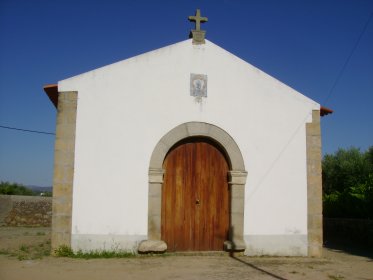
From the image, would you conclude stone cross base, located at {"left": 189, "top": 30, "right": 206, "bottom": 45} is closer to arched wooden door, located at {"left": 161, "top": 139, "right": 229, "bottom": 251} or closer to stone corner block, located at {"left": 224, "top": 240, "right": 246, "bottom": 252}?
arched wooden door, located at {"left": 161, "top": 139, "right": 229, "bottom": 251}

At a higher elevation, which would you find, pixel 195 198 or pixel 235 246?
pixel 195 198

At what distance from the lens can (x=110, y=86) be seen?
7.90m

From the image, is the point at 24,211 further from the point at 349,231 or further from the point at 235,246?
the point at 349,231

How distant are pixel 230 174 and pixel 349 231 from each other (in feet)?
18.7

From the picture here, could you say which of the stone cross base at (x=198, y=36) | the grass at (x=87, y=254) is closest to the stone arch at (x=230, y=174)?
the grass at (x=87, y=254)

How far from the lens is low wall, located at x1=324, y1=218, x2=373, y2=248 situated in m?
10.8

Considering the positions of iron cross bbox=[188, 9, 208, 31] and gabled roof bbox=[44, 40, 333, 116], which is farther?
iron cross bbox=[188, 9, 208, 31]

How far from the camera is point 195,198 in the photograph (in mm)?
8180

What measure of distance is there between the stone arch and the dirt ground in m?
0.47

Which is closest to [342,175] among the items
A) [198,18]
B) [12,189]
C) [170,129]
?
[198,18]

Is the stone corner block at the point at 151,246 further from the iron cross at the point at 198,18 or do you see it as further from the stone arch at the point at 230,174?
the iron cross at the point at 198,18

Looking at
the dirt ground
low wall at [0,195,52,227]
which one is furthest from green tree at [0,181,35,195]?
the dirt ground

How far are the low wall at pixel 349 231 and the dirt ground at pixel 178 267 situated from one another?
2.63 meters

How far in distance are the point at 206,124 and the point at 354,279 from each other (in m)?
3.78
